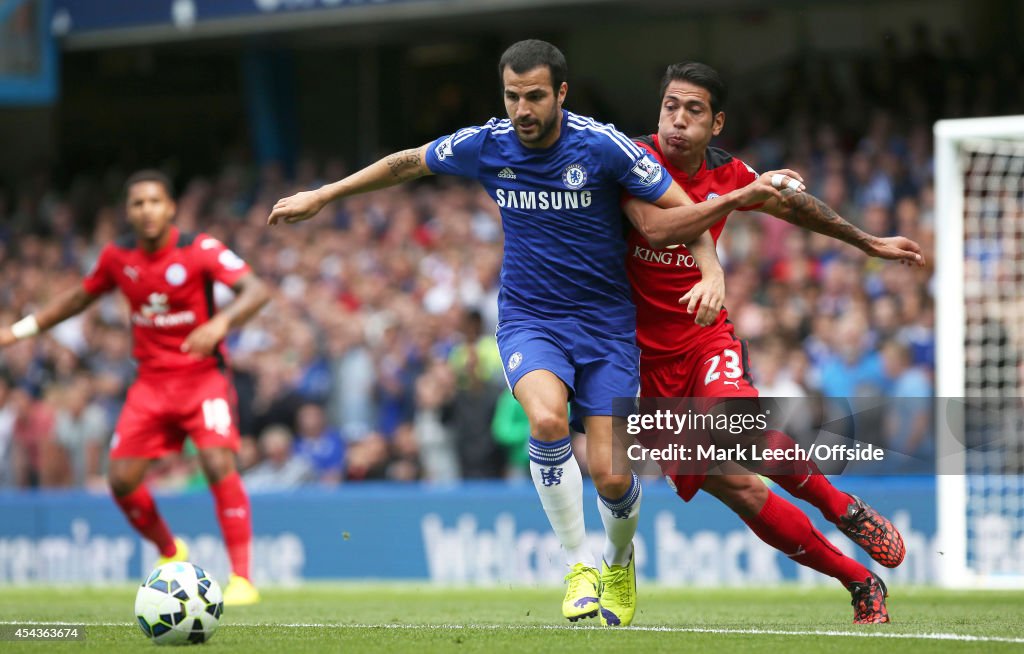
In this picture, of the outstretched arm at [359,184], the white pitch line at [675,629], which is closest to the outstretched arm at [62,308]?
the white pitch line at [675,629]

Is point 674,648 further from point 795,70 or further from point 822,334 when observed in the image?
point 795,70

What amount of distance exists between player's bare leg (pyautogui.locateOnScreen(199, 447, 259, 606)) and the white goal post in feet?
15.7

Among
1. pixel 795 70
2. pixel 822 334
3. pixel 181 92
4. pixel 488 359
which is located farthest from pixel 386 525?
pixel 181 92

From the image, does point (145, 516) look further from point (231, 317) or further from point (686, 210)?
point (686, 210)

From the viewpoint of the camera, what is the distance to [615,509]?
23.7 feet

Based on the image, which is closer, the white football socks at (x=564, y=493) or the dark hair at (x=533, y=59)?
the dark hair at (x=533, y=59)

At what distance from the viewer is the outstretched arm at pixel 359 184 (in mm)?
7230

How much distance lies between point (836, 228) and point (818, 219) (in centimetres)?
10

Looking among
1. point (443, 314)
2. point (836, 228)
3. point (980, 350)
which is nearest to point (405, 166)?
point (836, 228)

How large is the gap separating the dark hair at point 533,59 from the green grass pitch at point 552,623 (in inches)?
98.4

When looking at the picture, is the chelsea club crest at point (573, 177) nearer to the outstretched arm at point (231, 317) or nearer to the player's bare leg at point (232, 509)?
the outstretched arm at point (231, 317)

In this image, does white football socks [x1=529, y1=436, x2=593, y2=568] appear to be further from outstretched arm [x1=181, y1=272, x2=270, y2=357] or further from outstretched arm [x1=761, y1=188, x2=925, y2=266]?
outstretched arm [x1=181, y1=272, x2=270, y2=357]

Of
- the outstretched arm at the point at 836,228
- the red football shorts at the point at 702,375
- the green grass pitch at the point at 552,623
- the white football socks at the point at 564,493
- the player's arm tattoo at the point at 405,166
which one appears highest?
the player's arm tattoo at the point at 405,166

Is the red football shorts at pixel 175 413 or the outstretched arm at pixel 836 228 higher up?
the outstretched arm at pixel 836 228
